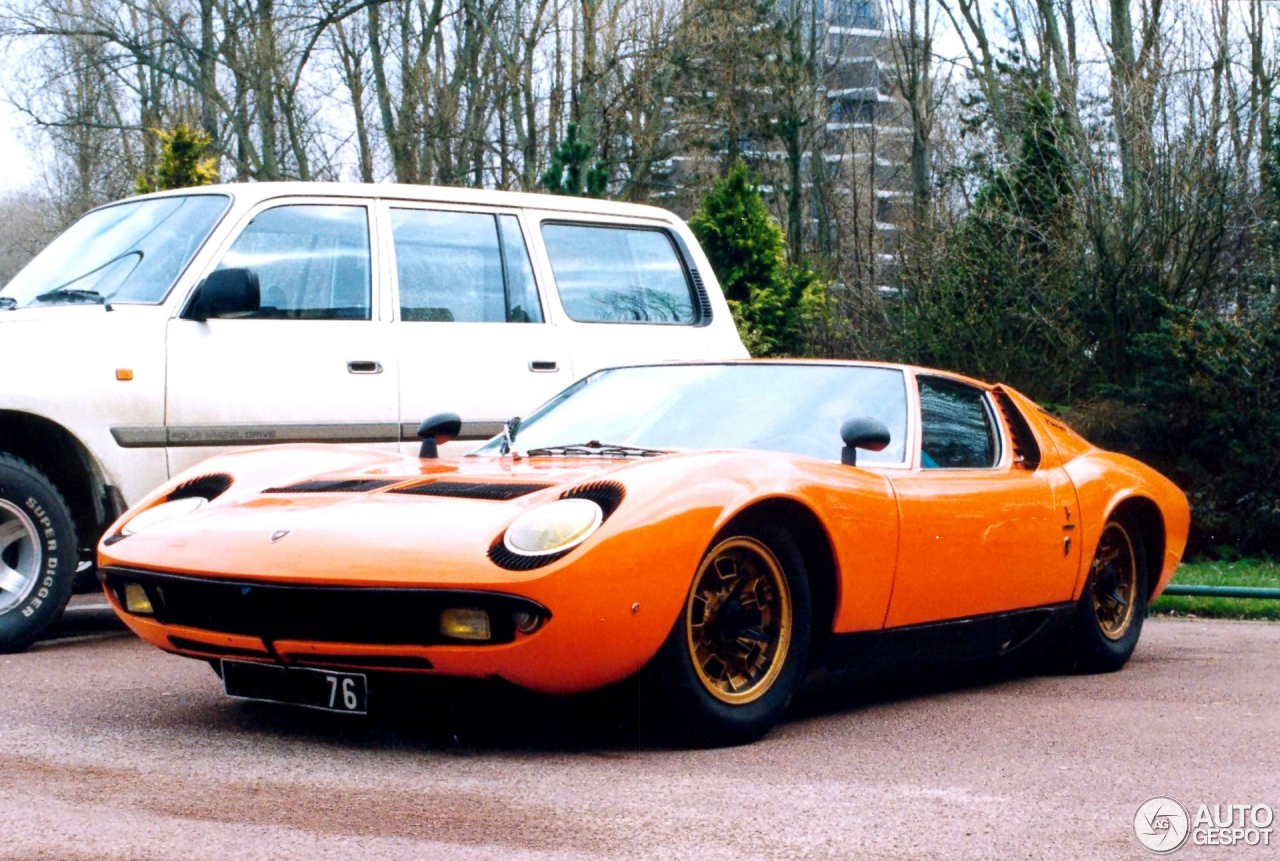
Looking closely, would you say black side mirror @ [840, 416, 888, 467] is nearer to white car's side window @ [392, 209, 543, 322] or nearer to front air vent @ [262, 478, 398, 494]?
front air vent @ [262, 478, 398, 494]

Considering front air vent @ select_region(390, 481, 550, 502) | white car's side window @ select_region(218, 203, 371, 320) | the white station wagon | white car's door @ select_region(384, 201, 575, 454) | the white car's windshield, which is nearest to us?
front air vent @ select_region(390, 481, 550, 502)

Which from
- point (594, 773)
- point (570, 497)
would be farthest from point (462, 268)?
point (594, 773)

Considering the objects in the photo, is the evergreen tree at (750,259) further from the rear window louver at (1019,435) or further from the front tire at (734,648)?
the front tire at (734,648)

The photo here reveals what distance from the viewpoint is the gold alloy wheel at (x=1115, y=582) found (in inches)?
262

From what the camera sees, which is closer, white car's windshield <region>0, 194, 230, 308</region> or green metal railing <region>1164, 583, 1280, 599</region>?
white car's windshield <region>0, 194, 230, 308</region>

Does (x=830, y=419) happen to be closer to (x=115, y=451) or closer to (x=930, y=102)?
(x=115, y=451)

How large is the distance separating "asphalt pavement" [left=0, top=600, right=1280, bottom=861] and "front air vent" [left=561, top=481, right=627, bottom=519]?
56 centimetres

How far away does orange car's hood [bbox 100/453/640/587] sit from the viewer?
14.1ft

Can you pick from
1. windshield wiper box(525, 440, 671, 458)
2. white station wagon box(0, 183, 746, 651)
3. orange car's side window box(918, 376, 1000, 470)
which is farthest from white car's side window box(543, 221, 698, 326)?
windshield wiper box(525, 440, 671, 458)

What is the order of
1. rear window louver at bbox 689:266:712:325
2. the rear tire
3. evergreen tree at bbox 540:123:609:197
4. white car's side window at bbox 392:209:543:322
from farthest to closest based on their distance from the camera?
evergreen tree at bbox 540:123:609:197, rear window louver at bbox 689:266:712:325, white car's side window at bbox 392:209:543:322, the rear tire

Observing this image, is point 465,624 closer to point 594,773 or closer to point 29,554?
point 594,773

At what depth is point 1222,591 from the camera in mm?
9367


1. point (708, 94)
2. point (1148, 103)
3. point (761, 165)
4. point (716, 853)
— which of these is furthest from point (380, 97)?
point (716, 853)

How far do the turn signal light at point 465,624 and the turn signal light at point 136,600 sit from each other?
106 cm
